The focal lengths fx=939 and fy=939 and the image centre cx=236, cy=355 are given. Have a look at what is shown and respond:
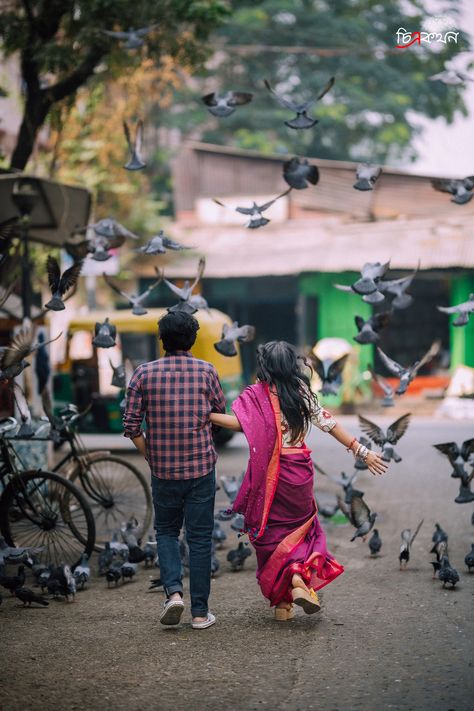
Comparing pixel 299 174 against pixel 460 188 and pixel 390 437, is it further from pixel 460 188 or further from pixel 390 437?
pixel 390 437

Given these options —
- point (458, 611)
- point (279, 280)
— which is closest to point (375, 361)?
point (279, 280)

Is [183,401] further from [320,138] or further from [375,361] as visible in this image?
[320,138]

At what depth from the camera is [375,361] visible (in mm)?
23031

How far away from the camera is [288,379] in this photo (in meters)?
5.09

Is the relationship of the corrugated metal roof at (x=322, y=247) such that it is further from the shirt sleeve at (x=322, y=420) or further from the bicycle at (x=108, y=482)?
the shirt sleeve at (x=322, y=420)

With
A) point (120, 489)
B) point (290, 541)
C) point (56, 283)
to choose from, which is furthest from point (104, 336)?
point (290, 541)

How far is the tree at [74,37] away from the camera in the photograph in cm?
1030

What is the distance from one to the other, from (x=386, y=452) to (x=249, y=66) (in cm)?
2412

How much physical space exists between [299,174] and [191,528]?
2.80m

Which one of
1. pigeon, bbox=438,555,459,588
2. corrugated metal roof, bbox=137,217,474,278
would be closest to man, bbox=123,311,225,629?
pigeon, bbox=438,555,459,588

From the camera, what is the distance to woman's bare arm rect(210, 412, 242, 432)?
5.01 m

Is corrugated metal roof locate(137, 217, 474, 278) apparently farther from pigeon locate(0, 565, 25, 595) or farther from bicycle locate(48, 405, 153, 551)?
pigeon locate(0, 565, 25, 595)

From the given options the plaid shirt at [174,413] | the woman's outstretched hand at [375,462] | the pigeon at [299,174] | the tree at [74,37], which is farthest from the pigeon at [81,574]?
the tree at [74,37]

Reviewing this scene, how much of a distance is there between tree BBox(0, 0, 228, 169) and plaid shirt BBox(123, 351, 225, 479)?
20.2 ft
